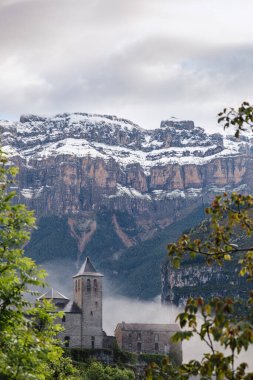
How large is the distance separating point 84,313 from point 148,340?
815 inches

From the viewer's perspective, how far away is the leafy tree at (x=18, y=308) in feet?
70.8

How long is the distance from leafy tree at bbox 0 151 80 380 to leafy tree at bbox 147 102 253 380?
5.63 m

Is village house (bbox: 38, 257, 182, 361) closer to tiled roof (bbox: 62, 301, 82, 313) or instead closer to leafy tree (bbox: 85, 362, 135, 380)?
tiled roof (bbox: 62, 301, 82, 313)

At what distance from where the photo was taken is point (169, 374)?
1720 cm

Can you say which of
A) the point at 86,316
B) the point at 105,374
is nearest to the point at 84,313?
the point at 86,316

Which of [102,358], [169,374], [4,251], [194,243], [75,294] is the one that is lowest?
[169,374]

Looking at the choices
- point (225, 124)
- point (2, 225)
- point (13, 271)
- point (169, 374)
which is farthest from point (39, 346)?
point (225, 124)

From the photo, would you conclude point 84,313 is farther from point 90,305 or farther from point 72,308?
point 72,308

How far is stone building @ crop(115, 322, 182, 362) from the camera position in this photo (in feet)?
467

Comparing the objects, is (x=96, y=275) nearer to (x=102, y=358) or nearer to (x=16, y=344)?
(x=102, y=358)

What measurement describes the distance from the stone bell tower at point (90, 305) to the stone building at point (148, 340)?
53.6 ft

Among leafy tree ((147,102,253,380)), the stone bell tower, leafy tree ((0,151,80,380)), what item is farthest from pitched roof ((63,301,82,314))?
leafy tree ((147,102,253,380))

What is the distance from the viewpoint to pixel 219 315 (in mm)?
14625

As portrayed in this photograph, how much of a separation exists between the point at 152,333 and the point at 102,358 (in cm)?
2166
